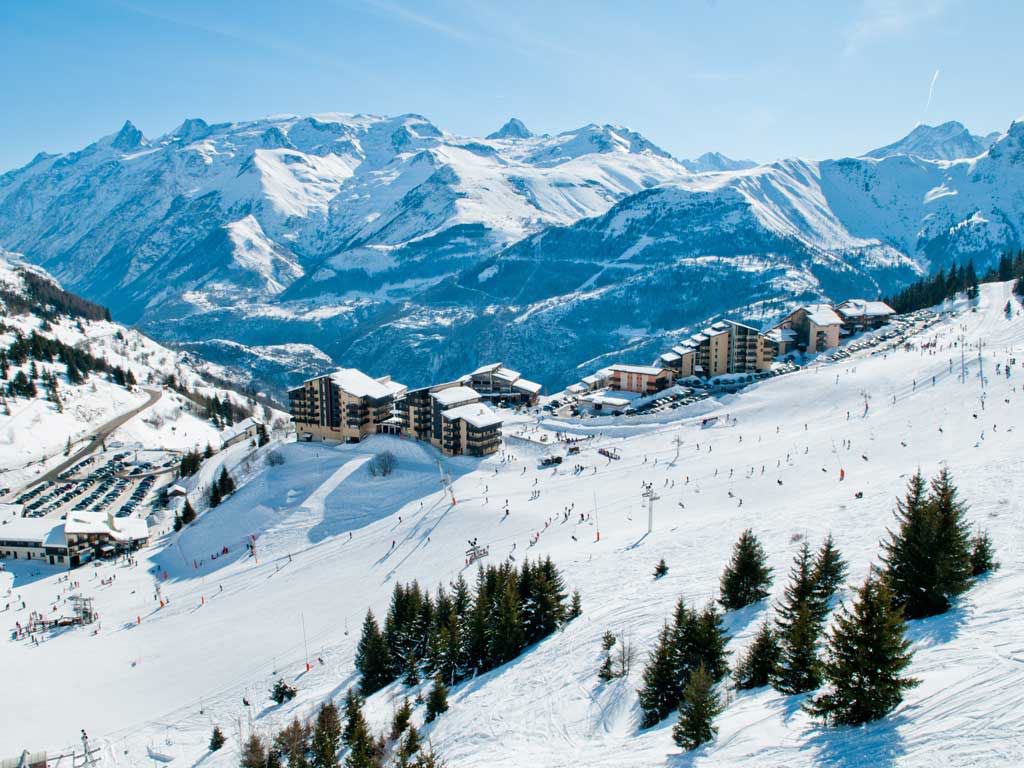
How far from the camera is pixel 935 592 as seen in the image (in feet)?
81.1

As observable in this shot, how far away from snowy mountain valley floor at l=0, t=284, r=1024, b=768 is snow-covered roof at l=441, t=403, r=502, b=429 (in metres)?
4.78

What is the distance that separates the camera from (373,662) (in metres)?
38.2

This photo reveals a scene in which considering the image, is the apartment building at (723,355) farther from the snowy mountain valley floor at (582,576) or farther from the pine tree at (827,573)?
the pine tree at (827,573)

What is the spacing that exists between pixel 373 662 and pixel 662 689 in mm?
18954

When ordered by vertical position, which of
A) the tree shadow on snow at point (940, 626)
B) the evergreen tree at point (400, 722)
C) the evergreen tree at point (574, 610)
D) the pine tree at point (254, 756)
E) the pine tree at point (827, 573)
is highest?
the pine tree at point (827, 573)

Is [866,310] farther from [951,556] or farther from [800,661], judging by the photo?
[800,661]

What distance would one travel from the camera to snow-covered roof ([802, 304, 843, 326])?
121 metres

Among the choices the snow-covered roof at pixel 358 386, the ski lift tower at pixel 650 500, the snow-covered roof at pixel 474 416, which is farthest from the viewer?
the snow-covered roof at pixel 358 386

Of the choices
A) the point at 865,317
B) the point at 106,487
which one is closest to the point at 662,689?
the point at 106,487

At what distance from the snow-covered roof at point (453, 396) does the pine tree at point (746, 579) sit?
5599 cm

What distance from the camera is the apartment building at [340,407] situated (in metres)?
91.2

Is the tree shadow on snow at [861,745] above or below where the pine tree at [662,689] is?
above

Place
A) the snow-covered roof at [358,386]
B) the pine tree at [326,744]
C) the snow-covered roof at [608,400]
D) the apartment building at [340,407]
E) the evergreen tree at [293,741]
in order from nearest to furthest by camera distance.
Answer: the pine tree at [326,744], the evergreen tree at [293,741], the snow-covered roof at [358,386], the apartment building at [340,407], the snow-covered roof at [608,400]

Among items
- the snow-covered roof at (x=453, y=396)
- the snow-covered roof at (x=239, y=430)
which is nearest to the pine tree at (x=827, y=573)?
the snow-covered roof at (x=453, y=396)
